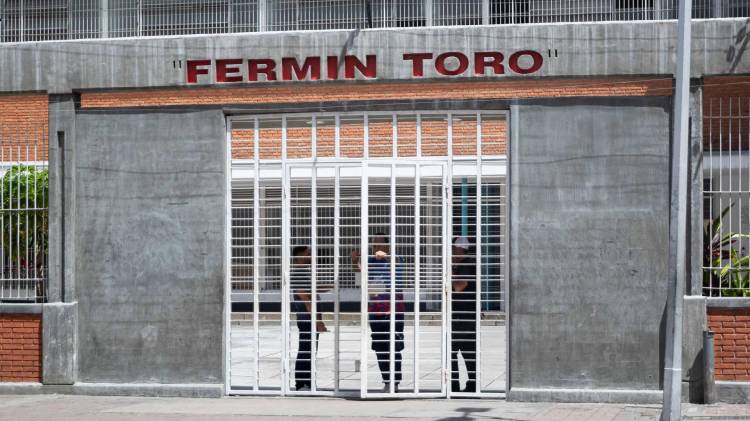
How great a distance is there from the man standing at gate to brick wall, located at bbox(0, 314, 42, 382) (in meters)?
4.07

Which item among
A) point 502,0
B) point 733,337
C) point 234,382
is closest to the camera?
point 733,337

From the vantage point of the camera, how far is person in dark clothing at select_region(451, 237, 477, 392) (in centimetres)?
1319

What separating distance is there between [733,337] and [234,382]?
6.11m

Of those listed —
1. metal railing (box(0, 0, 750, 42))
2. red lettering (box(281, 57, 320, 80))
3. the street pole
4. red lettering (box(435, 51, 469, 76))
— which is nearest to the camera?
the street pole

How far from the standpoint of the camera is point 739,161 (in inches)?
521

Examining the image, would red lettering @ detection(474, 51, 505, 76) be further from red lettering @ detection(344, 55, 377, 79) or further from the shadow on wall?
the shadow on wall

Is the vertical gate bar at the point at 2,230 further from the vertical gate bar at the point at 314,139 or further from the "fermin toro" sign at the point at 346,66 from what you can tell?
the vertical gate bar at the point at 314,139

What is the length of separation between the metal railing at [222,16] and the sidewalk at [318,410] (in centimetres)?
1169

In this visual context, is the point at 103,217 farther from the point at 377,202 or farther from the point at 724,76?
the point at 724,76

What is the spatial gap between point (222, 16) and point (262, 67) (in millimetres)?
10818

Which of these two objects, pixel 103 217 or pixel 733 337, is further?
pixel 103 217

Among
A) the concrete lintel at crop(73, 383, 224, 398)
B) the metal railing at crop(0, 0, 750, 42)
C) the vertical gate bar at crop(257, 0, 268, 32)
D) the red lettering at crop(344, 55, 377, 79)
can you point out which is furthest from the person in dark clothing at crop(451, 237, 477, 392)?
the vertical gate bar at crop(257, 0, 268, 32)

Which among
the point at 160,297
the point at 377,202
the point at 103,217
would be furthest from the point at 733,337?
the point at 103,217

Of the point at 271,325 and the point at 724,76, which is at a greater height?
the point at 724,76
